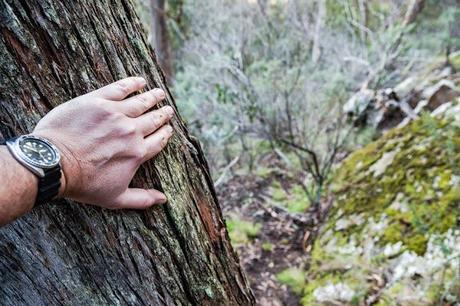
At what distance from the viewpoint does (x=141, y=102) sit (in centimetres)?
119

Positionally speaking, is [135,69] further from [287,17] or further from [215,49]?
[287,17]

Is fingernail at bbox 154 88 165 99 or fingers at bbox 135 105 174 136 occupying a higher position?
fingernail at bbox 154 88 165 99

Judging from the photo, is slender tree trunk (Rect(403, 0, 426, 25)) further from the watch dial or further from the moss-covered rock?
the watch dial

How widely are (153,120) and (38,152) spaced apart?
0.36 metres

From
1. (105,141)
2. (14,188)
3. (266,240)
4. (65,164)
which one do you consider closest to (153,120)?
(105,141)

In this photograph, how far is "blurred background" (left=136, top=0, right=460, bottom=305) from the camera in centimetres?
318

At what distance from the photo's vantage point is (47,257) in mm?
1168

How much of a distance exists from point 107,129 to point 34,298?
2.09 feet

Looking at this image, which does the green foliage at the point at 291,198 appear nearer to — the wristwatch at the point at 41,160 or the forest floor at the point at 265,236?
the forest floor at the point at 265,236

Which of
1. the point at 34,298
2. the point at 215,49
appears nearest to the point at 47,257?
the point at 34,298

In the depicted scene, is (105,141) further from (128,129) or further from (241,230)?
(241,230)

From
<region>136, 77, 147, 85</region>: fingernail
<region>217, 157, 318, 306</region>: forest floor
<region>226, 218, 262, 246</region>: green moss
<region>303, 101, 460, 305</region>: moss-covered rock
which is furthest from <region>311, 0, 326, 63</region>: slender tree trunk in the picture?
<region>136, 77, 147, 85</region>: fingernail

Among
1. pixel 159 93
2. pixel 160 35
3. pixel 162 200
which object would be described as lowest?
pixel 160 35

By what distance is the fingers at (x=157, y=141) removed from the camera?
1187 millimetres
